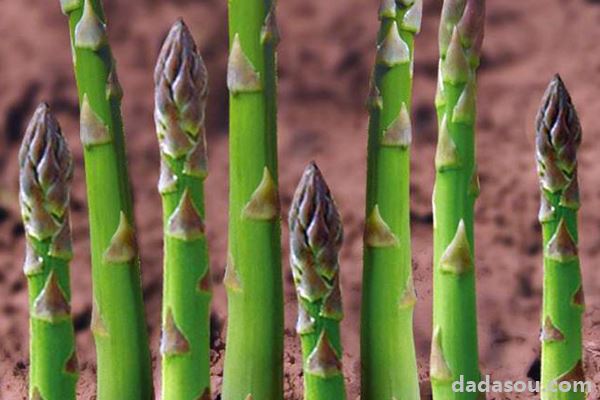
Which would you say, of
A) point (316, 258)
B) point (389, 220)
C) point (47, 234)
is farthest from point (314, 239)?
point (47, 234)

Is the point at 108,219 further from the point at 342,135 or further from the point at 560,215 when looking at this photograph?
the point at 560,215

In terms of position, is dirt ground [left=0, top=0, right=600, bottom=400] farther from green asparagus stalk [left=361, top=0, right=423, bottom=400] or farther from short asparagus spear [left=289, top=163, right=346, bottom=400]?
short asparagus spear [left=289, top=163, right=346, bottom=400]

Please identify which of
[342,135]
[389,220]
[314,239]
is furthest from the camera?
[342,135]

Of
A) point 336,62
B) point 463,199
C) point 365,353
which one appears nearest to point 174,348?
point 365,353

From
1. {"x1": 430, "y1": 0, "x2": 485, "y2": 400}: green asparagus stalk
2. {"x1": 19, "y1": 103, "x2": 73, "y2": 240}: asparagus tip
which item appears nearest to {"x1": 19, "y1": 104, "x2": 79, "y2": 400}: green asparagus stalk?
{"x1": 19, "y1": 103, "x2": 73, "y2": 240}: asparagus tip

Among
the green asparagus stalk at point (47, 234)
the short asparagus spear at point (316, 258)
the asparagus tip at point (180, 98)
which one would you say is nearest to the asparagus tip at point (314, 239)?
the short asparagus spear at point (316, 258)
